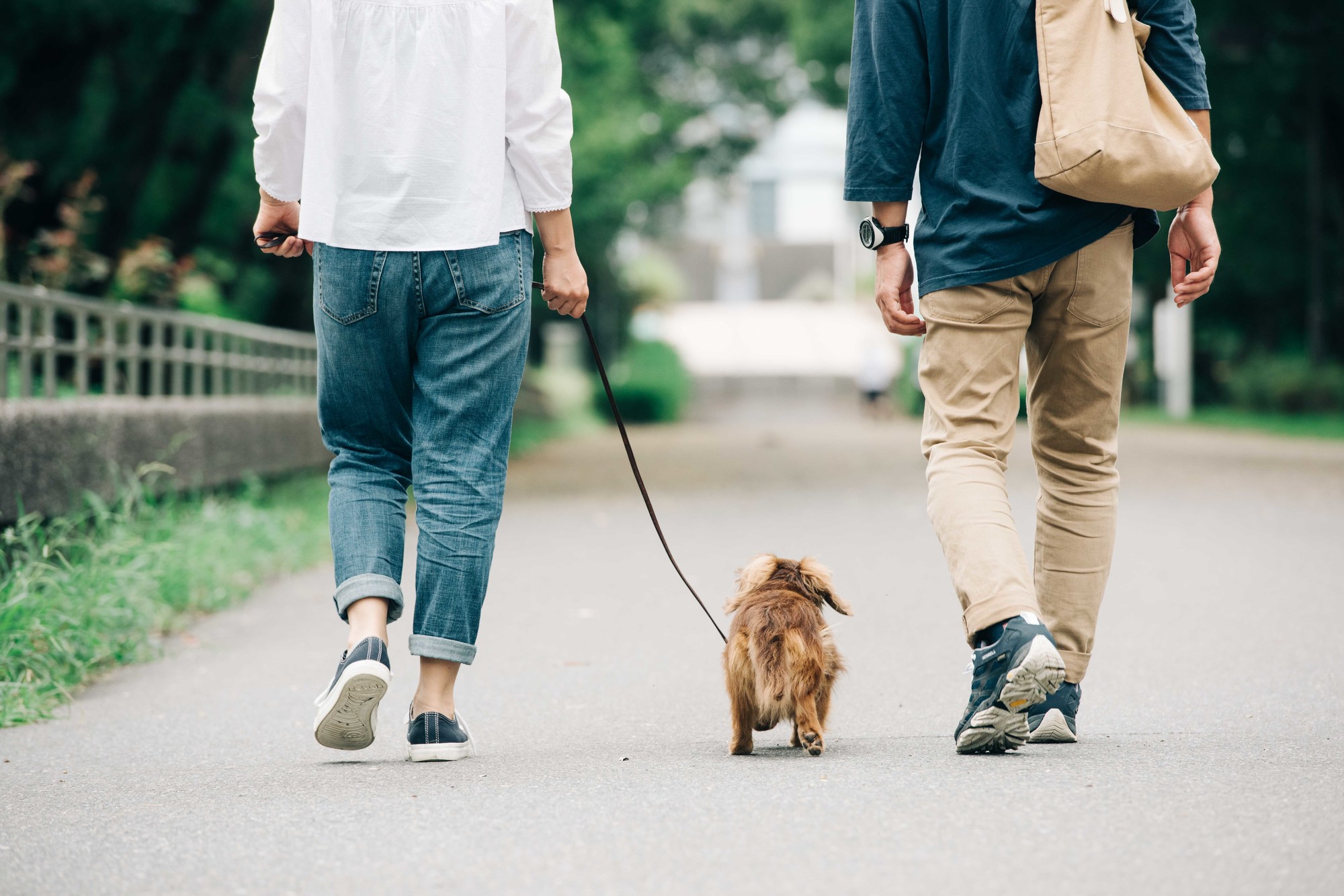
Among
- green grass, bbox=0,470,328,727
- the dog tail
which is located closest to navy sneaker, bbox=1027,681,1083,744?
the dog tail

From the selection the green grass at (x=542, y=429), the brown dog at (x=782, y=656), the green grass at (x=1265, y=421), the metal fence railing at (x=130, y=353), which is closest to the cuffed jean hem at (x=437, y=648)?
the brown dog at (x=782, y=656)

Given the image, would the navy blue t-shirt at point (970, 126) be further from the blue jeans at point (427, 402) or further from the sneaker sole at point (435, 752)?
the sneaker sole at point (435, 752)

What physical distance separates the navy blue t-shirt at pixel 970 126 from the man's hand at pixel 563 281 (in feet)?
2.12

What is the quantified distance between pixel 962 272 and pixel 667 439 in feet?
70.1

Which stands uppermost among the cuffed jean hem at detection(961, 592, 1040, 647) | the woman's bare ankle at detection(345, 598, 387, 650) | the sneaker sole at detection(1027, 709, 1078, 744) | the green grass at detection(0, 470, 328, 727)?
the cuffed jean hem at detection(961, 592, 1040, 647)

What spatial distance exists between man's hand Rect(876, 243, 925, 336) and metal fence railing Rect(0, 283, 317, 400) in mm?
3563

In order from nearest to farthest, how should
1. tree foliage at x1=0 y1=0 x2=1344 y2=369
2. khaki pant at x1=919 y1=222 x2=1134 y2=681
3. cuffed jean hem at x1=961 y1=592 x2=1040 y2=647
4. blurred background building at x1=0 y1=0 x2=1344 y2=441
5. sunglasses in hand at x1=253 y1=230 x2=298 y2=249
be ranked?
cuffed jean hem at x1=961 y1=592 x2=1040 y2=647
khaki pant at x1=919 y1=222 x2=1134 y2=681
sunglasses in hand at x1=253 y1=230 x2=298 y2=249
blurred background building at x1=0 y1=0 x2=1344 y2=441
tree foliage at x1=0 y1=0 x2=1344 y2=369

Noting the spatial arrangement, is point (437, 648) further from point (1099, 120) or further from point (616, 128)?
point (616, 128)

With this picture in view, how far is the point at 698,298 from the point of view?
69.0 meters

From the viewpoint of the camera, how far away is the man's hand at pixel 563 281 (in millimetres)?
3375

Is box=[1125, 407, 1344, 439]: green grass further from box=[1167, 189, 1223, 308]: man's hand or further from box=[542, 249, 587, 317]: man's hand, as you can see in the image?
box=[542, 249, 587, 317]: man's hand

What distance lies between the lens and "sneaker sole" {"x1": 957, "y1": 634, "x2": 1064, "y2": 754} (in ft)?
9.70

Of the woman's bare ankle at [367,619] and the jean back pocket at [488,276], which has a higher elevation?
the jean back pocket at [488,276]

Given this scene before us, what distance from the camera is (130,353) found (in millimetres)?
7395
